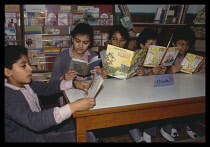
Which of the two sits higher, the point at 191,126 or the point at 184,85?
the point at 184,85

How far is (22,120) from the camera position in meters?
0.88

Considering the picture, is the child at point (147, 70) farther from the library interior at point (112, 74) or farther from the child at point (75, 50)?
the child at point (75, 50)

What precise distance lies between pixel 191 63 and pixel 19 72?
4.77ft

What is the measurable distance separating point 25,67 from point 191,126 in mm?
1829

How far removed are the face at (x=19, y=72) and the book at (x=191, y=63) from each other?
136cm

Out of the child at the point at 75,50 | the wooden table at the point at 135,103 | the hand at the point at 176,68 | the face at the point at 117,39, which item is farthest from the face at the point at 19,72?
the hand at the point at 176,68

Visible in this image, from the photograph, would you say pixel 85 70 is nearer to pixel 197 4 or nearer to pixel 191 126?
pixel 191 126

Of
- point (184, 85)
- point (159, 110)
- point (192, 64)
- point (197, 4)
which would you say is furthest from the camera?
point (197, 4)

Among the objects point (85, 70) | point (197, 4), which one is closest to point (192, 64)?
point (85, 70)

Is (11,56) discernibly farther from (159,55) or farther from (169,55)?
(169,55)

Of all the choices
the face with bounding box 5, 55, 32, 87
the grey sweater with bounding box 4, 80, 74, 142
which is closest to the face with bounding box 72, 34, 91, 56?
the face with bounding box 5, 55, 32, 87

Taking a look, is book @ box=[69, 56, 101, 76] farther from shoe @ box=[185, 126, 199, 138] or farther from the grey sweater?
shoe @ box=[185, 126, 199, 138]

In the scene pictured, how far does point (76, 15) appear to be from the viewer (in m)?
2.31

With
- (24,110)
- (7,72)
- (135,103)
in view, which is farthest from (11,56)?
(135,103)
